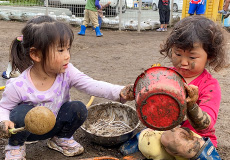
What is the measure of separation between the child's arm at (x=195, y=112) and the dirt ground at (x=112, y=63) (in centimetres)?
68

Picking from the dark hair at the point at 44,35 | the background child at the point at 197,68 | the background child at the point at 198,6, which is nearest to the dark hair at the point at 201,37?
the background child at the point at 197,68

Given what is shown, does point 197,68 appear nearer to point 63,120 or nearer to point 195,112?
point 195,112

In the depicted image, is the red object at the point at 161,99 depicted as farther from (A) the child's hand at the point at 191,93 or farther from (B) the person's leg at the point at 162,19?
(B) the person's leg at the point at 162,19

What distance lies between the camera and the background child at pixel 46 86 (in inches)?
76.5

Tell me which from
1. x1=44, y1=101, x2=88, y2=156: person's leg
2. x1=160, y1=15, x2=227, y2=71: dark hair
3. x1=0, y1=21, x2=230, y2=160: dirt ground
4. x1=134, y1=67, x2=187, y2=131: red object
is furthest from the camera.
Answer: x1=0, y1=21, x2=230, y2=160: dirt ground

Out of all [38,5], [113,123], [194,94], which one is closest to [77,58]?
[113,123]

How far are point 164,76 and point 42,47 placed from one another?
881 mm

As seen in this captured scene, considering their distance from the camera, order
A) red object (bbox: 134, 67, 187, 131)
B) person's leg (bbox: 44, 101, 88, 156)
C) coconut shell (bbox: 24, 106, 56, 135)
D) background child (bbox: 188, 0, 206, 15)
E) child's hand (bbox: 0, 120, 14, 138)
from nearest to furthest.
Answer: red object (bbox: 134, 67, 187, 131) < coconut shell (bbox: 24, 106, 56, 135) < child's hand (bbox: 0, 120, 14, 138) < person's leg (bbox: 44, 101, 88, 156) < background child (bbox: 188, 0, 206, 15)

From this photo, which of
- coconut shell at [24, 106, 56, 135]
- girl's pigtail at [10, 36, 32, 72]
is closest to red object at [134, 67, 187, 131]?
coconut shell at [24, 106, 56, 135]

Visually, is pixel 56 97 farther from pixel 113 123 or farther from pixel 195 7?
pixel 195 7

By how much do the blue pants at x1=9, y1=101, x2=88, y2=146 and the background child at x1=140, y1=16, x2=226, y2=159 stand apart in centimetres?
64

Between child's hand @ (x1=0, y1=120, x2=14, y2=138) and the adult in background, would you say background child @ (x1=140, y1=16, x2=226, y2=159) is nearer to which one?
child's hand @ (x1=0, y1=120, x2=14, y2=138)

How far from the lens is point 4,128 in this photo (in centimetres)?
179

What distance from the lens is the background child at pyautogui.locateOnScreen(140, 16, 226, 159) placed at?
1.85 metres
